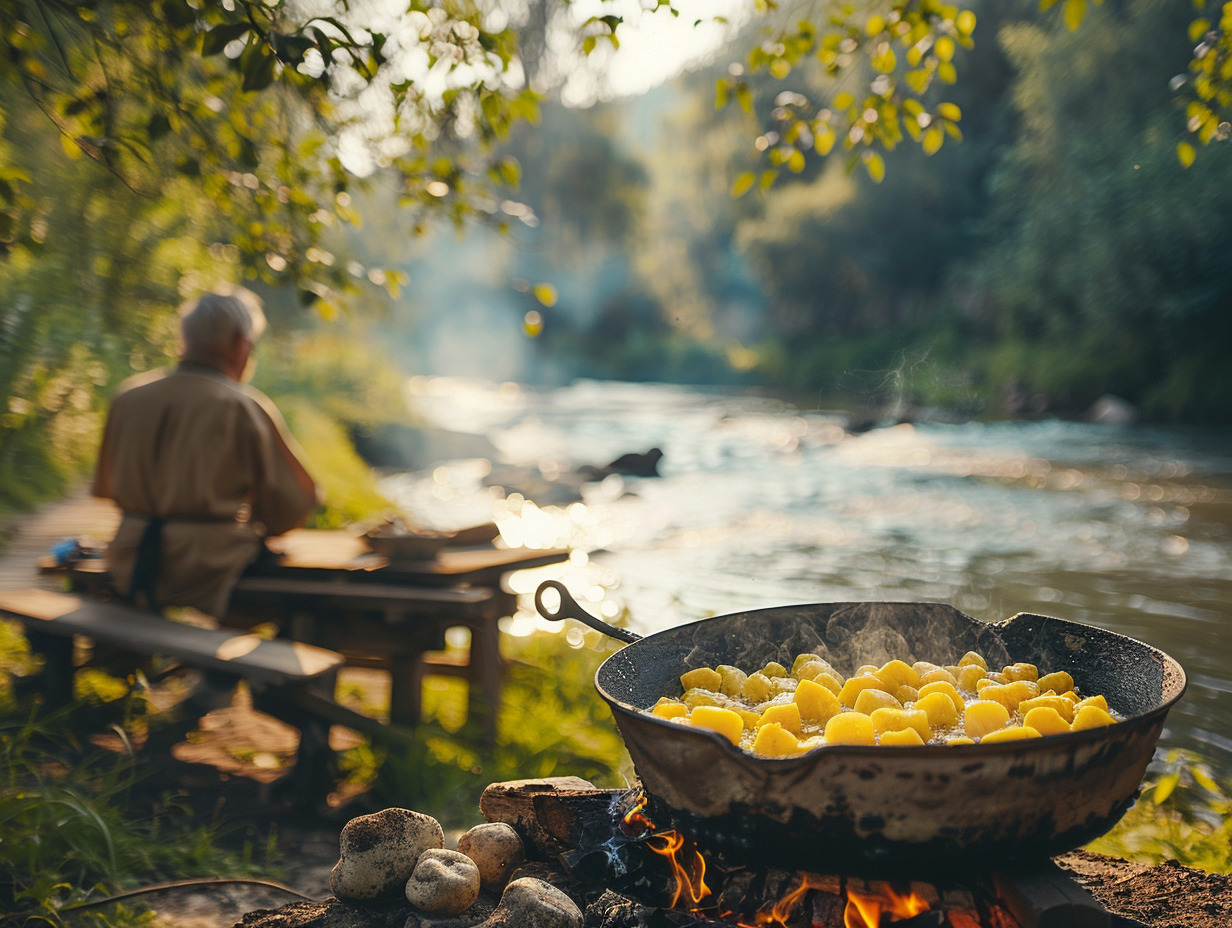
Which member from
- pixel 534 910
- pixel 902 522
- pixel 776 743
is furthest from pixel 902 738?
pixel 902 522

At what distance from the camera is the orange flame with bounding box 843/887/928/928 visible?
1736mm

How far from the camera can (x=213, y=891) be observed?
2.76m

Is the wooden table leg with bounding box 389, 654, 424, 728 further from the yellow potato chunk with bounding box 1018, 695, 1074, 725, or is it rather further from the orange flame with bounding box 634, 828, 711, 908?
the yellow potato chunk with bounding box 1018, 695, 1074, 725

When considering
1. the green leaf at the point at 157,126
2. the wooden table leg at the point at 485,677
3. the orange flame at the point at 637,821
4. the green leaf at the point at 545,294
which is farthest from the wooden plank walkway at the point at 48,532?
the orange flame at the point at 637,821

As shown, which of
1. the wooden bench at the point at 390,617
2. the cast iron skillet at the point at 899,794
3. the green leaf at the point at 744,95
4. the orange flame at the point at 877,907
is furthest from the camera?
the wooden bench at the point at 390,617

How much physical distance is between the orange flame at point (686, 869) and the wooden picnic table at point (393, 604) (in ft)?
5.91

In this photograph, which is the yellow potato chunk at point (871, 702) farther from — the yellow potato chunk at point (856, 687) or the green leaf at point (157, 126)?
the green leaf at point (157, 126)

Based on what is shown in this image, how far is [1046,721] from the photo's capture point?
180cm

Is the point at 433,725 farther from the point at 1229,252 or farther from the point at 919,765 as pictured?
the point at 1229,252

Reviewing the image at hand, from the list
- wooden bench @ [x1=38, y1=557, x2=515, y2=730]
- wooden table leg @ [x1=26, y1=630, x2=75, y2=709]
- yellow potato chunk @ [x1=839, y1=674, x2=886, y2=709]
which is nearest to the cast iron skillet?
yellow potato chunk @ [x1=839, y1=674, x2=886, y2=709]

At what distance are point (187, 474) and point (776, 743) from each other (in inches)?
123

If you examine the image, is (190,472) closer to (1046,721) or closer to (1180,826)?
(1046,721)

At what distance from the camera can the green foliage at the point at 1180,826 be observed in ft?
10.3

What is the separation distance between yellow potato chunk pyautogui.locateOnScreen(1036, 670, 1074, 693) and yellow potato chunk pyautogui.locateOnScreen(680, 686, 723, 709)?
823 mm
